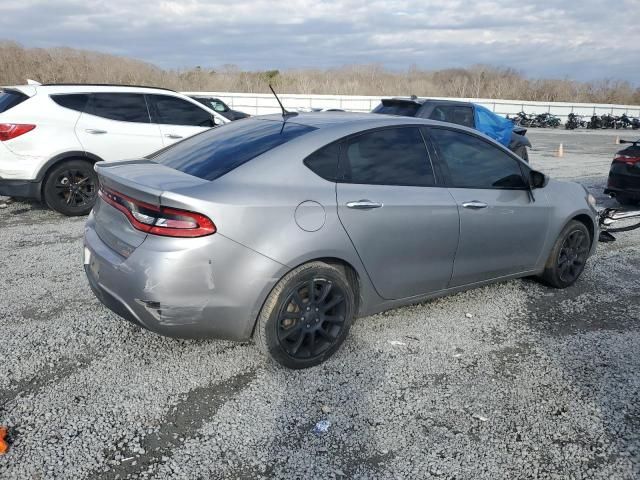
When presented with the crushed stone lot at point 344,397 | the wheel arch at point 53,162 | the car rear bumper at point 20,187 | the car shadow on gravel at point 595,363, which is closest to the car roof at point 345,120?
the crushed stone lot at point 344,397

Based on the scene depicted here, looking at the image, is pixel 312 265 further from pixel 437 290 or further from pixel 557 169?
pixel 557 169

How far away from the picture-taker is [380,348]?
13.0 ft

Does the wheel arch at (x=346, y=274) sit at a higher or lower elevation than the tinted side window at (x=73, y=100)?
lower

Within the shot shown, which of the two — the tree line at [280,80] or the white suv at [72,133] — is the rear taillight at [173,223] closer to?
the white suv at [72,133]

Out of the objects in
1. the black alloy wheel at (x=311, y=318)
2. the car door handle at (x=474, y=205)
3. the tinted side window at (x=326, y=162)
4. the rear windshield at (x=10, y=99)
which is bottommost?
the black alloy wheel at (x=311, y=318)

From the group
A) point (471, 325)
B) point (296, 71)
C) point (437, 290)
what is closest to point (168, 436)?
point (437, 290)

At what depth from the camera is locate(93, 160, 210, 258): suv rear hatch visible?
3.16m

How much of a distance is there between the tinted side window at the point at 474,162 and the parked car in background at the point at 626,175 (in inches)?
208

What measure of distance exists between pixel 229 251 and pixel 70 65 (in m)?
56.6

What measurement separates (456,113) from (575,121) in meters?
32.4

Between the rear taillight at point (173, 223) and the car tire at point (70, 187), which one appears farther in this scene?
the car tire at point (70, 187)

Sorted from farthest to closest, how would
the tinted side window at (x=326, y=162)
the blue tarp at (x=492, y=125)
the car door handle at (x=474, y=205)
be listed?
the blue tarp at (x=492, y=125) < the car door handle at (x=474, y=205) < the tinted side window at (x=326, y=162)

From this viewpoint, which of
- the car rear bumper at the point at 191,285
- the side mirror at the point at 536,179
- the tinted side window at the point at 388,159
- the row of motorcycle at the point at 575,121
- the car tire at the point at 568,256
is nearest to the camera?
the car rear bumper at the point at 191,285

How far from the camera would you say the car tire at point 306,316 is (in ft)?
11.0
